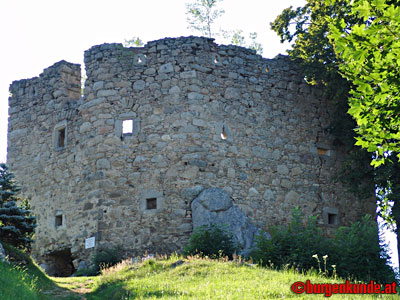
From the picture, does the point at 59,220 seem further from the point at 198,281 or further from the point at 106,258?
the point at 198,281

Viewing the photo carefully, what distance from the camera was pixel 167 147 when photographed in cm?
1529

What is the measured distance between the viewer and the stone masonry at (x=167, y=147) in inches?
593

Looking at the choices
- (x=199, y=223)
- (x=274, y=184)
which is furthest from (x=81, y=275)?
(x=274, y=184)

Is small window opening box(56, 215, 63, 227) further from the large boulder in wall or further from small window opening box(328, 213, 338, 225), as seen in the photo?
small window opening box(328, 213, 338, 225)

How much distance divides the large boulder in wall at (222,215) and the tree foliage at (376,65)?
6.08 metres

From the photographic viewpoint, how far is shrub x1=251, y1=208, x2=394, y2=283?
41.2 ft

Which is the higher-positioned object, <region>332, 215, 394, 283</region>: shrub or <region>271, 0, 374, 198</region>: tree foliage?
<region>271, 0, 374, 198</region>: tree foliage

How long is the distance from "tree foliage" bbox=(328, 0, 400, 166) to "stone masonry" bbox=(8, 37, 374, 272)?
679 centimetres

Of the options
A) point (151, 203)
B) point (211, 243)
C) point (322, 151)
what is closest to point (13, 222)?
point (151, 203)

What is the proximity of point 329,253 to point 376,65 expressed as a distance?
5.45m

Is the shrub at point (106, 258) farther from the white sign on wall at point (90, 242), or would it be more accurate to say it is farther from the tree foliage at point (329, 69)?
the tree foliage at point (329, 69)

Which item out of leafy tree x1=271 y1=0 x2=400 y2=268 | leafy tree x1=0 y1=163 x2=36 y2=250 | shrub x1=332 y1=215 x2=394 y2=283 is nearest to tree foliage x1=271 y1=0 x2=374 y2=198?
leafy tree x1=271 y1=0 x2=400 y2=268

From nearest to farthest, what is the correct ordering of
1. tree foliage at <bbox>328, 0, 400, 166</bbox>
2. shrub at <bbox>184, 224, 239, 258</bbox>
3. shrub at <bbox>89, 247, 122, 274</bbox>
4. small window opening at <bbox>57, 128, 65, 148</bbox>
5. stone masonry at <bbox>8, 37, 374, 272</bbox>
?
→ tree foliage at <bbox>328, 0, 400, 166</bbox> < shrub at <bbox>184, 224, 239, 258</bbox> < shrub at <bbox>89, 247, 122, 274</bbox> < stone masonry at <bbox>8, 37, 374, 272</bbox> < small window opening at <bbox>57, 128, 65, 148</bbox>

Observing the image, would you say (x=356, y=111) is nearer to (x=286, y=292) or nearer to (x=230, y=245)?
(x=286, y=292)
